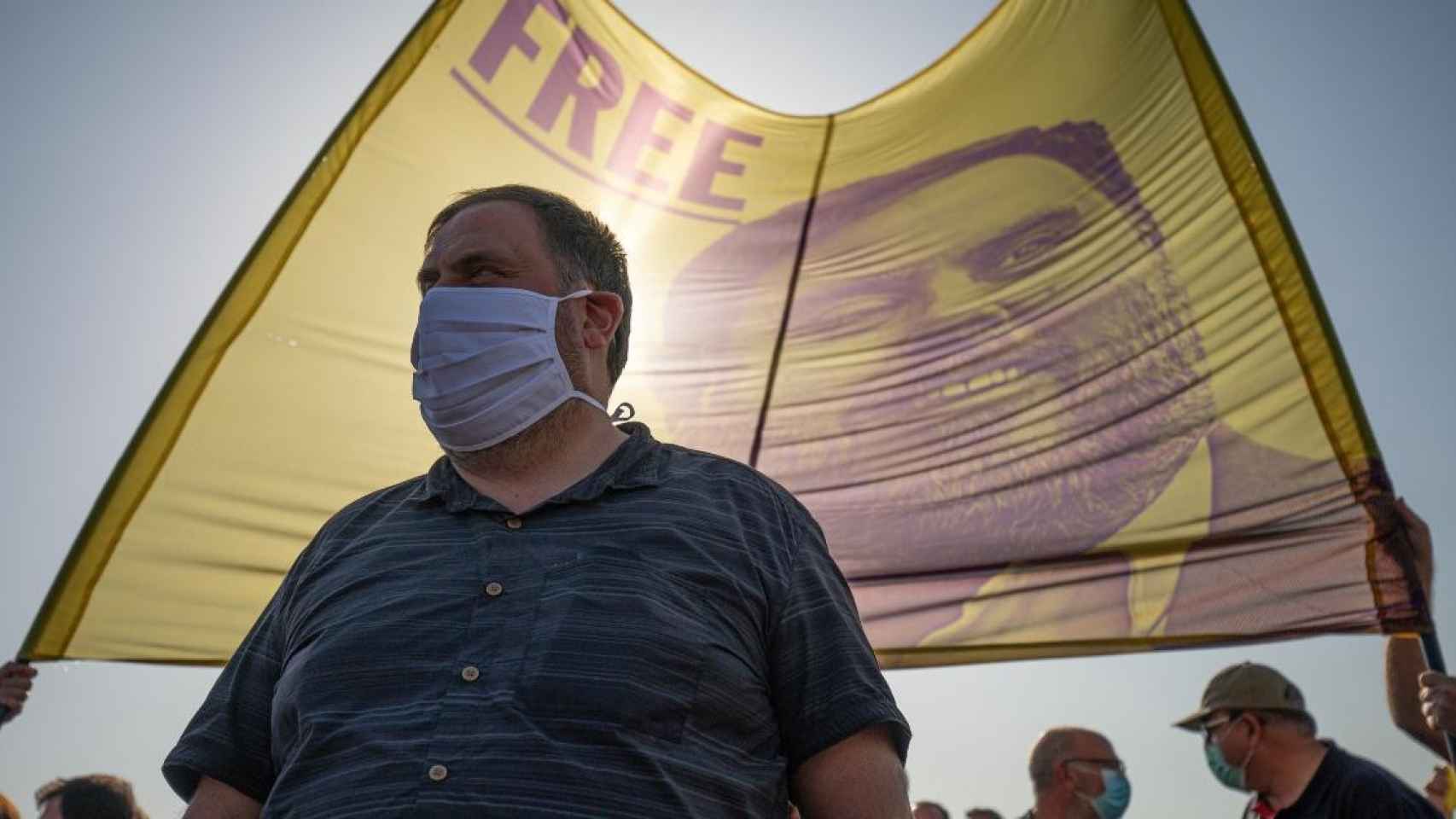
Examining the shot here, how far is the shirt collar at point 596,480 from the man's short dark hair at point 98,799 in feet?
13.5

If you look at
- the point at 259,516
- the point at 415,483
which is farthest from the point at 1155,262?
the point at 415,483

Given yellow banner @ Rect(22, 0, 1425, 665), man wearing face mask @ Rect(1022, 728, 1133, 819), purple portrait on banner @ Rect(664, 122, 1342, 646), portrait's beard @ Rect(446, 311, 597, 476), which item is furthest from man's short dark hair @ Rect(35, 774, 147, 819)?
portrait's beard @ Rect(446, 311, 597, 476)

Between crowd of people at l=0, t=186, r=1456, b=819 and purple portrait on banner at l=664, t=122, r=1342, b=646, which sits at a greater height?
purple portrait on banner at l=664, t=122, r=1342, b=646

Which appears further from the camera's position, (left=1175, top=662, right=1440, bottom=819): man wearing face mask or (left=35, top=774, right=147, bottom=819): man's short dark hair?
(left=35, top=774, right=147, bottom=819): man's short dark hair

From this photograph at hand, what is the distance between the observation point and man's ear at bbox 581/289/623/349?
2.45 meters

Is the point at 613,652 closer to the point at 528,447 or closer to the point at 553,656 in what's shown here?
the point at 553,656

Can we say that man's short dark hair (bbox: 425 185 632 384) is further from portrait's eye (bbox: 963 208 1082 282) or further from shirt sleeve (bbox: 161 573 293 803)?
portrait's eye (bbox: 963 208 1082 282)

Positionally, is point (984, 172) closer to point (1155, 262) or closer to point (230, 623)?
point (1155, 262)

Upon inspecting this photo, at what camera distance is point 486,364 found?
231cm

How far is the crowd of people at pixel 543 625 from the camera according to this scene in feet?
5.67

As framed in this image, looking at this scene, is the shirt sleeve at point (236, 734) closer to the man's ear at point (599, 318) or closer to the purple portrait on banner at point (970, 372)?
Result: the man's ear at point (599, 318)

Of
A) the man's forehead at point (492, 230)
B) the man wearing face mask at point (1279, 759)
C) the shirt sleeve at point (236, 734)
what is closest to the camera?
the shirt sleeve at point (236, 734)

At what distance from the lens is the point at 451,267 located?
2.40 meters

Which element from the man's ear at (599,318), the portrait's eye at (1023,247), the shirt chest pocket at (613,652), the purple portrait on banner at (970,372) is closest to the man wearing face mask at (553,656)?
the shirt chest pocket at (613,652)
